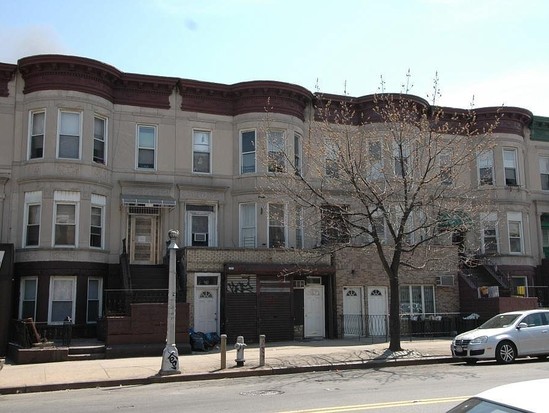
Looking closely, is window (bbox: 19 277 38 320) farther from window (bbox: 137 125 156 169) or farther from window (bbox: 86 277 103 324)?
window (bbox: 137 125 156 169)

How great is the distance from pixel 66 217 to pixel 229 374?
36.4 ft

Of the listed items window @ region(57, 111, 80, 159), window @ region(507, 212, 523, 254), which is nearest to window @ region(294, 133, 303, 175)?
window @ region(57, 111, 80, 159)

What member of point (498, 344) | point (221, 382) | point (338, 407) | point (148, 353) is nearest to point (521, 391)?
point (338, 407)

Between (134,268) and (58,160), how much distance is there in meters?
5.05

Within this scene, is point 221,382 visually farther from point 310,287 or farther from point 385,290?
point 385,290

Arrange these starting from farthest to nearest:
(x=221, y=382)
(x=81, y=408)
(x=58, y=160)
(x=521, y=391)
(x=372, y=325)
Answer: (x=372, y=325) < (x=58, y=160) < (x=221, y=382) < (x=81, y=408) < (x=521, y=391)

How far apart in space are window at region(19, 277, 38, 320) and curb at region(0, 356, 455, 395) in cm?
911

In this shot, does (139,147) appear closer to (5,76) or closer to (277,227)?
(5,76)

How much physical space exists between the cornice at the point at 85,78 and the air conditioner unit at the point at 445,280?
14568 mm

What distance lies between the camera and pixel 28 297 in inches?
873

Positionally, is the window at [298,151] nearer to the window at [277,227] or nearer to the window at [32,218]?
the window at [277,227]

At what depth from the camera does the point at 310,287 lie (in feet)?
80.5

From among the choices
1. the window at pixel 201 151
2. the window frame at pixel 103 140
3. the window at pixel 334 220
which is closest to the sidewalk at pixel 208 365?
the window at pixel 334 220

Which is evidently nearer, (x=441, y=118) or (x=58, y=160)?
(x=58, y=160)
